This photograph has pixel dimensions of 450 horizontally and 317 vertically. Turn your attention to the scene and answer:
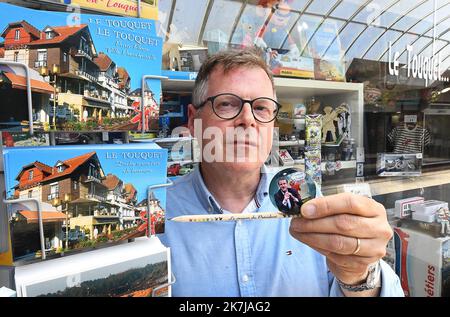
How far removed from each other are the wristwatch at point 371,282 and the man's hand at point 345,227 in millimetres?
80

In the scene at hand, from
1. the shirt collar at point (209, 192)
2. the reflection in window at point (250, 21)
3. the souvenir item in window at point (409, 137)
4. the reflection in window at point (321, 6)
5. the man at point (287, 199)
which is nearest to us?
the man at point (287, 199)

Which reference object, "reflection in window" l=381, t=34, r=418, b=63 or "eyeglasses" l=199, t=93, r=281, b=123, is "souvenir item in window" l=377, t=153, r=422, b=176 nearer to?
"reflection in window" l=381, t=34, r=418, b=63

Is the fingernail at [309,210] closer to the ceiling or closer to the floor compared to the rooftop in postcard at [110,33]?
closer to the floor

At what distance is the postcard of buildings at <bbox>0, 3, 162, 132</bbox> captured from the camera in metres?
0.51

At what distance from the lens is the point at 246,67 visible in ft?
2.73

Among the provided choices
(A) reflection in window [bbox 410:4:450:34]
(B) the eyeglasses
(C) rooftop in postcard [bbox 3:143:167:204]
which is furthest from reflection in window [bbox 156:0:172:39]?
(A) reflection in window [bbox 410:4:450:34]

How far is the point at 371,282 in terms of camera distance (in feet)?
2.30

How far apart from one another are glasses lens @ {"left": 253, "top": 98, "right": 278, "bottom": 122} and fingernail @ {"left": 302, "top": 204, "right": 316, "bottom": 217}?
28 centimetres

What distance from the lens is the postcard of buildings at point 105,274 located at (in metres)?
0.53

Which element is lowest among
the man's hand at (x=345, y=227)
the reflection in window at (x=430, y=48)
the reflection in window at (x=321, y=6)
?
the man's hand at (x=345, y=227)

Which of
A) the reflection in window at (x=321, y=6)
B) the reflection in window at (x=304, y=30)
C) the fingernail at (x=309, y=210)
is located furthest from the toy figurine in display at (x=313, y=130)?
the fingernail at (x=309, y=210)

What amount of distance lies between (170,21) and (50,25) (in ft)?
1.36

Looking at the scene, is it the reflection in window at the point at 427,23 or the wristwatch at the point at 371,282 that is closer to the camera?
the wristwatch at the point at 371,282

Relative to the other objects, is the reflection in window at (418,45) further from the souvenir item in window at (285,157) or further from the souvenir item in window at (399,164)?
the souvenir item in window at (285,157)
